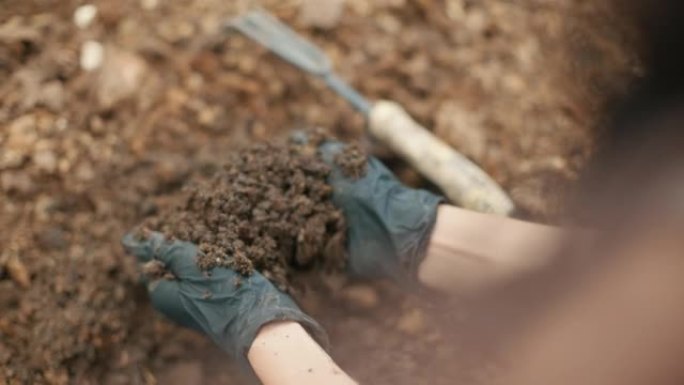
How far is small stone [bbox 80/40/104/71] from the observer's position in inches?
63.0

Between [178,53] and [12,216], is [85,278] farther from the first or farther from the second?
[178,53]

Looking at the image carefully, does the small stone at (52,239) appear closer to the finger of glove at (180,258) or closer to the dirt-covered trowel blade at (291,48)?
the finger of glove at (180,258)

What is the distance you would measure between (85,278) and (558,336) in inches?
34.7

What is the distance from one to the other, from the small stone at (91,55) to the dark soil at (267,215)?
1.42 ft

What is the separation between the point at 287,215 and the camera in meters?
1.34

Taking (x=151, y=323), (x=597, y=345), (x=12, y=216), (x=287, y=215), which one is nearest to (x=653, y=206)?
(x=597, y=345)

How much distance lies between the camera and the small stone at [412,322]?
1423 mm

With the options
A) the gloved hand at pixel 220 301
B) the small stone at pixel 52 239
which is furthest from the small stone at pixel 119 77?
the gloved hand at pixel 220 301

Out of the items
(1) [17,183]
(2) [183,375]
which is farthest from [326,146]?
(1) [17,183]

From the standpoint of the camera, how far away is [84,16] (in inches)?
65.0

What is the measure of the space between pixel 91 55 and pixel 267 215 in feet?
2.07

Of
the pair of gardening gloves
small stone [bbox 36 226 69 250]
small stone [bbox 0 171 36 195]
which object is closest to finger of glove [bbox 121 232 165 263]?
the pair of gardening gloves

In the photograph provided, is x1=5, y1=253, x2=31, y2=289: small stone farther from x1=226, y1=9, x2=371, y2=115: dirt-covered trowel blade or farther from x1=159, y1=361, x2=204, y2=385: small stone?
x1=226, y1=9, x2=371, y2=115: dirt-covered trowel blade

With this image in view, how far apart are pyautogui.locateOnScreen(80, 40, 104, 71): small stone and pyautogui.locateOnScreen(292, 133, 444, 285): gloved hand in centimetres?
58
